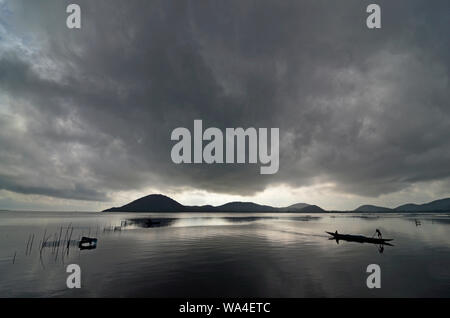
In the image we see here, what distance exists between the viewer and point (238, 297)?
23906 mm

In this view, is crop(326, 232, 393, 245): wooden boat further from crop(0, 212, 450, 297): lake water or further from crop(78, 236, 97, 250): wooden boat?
crop(78, 236, 97, 250): wooden boat

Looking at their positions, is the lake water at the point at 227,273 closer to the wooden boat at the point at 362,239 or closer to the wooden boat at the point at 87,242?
the wooden boat at the point at 87,242

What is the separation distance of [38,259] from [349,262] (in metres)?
58.3

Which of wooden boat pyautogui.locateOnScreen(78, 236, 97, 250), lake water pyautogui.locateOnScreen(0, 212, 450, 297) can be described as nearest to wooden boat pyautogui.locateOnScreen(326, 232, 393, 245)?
lake water pyautogui.locateOnScreen(0, 212, 450, 297)

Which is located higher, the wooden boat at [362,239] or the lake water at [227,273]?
the lake water at [227,273]

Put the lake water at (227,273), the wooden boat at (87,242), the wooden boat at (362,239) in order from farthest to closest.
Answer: the wooden boat at (362,239) → the wooden boat at (87,242) → the lake water at (227,273)

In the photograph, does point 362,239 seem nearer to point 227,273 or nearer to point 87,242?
point 227,273

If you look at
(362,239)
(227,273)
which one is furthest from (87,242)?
(362,239)

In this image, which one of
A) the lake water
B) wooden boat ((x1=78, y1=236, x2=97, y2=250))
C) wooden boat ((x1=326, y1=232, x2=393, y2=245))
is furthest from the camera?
wooden boat ((x1=326, y1=232, x2=393, y2=245))

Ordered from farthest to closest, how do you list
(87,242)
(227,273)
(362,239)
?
1. (362,239)
2. (87,242)
3. (227,273)

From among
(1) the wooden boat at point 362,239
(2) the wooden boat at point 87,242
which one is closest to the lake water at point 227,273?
(2) the wooden boat at point 87,242
